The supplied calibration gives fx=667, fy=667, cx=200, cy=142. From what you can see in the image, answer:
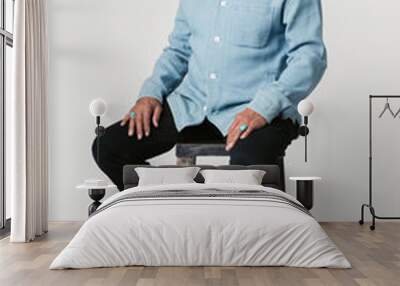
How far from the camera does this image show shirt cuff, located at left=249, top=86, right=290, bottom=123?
682 cm

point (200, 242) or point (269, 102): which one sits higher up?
point (269, 102)

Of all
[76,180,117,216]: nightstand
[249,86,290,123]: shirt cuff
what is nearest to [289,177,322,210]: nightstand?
[249,86,290,123]: shirt cuff

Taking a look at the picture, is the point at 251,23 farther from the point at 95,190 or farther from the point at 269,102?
the point at 95,190

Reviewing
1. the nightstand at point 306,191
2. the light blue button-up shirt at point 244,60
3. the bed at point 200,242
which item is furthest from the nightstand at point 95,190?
the bed at point 200,242

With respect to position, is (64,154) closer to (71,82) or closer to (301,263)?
(71,82)

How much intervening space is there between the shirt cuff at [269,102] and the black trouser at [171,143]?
0.10 metres

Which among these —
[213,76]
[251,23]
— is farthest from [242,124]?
[251,23]

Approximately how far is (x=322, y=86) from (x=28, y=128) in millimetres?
3185

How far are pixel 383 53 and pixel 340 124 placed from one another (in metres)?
0.94

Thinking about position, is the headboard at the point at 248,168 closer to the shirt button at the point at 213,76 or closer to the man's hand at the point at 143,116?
the man's hand at the point at 143,116

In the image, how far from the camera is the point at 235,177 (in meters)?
6.43

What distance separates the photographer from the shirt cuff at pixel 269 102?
268 inches

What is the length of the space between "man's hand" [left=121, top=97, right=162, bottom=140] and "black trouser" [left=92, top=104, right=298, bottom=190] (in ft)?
0.20

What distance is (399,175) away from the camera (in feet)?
24.6
